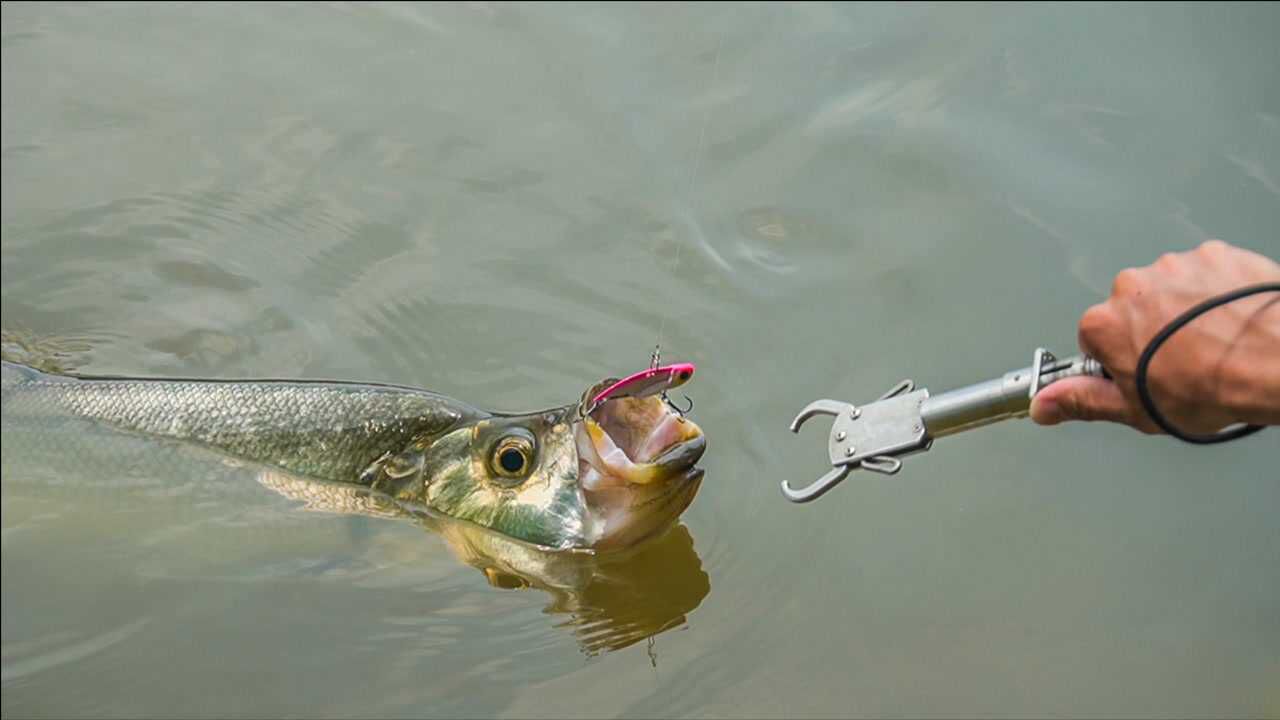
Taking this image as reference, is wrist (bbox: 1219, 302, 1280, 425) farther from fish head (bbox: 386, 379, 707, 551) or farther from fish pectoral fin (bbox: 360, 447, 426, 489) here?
fish pectoral fin (bbox: 360, 447, 426, 489)

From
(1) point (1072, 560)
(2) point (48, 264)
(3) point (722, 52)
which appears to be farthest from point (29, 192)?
(1) point (1072, 560)

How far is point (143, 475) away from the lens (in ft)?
16.1

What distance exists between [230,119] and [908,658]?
13.7ft

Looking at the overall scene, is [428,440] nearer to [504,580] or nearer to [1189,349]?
[504,580]

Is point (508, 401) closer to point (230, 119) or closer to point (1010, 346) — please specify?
point (1010, 346)

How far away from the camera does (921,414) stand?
135 inches

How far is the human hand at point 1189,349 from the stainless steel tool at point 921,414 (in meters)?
0.05

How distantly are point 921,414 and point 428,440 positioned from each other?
1.93 metres

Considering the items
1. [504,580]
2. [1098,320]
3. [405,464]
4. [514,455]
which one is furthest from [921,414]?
[405,464]

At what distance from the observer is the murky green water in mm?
4523

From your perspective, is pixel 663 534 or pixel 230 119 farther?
pixel 230 119

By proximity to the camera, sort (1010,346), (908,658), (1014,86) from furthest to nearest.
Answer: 1. (1014,86)
2. (1010,346)
3. (908,658)

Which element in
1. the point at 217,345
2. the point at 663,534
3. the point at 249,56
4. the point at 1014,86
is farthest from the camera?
the point at 249,56

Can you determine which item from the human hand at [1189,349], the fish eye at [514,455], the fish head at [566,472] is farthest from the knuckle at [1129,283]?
the fish eye at [514,455]
